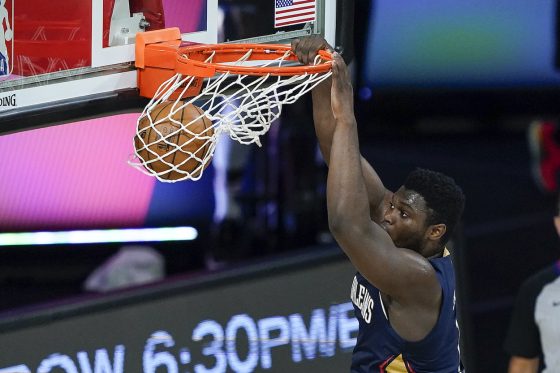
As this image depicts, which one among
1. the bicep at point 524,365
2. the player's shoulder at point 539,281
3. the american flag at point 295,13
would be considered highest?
the american flag at point 295,13

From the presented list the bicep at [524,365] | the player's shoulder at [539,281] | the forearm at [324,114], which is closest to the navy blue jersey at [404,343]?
the forearm at [324,114]

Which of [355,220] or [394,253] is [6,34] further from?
[394,253]

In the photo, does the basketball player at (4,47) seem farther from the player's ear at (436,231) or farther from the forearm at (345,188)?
the player's ear at (436,231)

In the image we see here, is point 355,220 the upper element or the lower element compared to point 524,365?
upper

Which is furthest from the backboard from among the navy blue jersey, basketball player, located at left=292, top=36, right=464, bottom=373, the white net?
the navy blue jersey

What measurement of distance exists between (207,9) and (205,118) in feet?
1.78

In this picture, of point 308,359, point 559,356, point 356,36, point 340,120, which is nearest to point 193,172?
point 340,120

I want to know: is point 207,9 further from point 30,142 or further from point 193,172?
point 30,142

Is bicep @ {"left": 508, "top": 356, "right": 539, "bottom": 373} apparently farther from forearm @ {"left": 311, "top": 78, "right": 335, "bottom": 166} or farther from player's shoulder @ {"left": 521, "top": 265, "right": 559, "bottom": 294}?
forearm @ {"left": 311, "top": 78, "right": 335, "bottom": 166}

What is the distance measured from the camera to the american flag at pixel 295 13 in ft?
13.5

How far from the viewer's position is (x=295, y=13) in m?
4.13

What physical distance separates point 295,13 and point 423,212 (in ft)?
3.06

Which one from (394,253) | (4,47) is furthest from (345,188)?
(4,47)

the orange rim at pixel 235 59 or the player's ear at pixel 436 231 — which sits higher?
the orange rim at pixel 235 59
